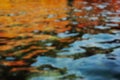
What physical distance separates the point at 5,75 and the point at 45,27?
5.01 m

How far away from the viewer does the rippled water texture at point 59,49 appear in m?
5.96

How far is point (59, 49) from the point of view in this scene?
7.76m

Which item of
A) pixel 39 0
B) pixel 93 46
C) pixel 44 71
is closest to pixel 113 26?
pixel 93 46

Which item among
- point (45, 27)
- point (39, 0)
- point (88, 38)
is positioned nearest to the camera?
point (88, 38)

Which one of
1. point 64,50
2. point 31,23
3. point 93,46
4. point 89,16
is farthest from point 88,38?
point 89,16

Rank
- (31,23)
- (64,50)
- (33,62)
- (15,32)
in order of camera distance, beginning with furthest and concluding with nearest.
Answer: (31,23)
(15,32)
(64,50)
(33,62)

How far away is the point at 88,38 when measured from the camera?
29.7 feet

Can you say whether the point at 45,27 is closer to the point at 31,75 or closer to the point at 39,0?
the point at 31,75

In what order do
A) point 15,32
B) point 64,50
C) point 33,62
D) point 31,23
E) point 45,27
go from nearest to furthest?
point 33,62 < point 64,50 < point 15,32 < point 45,27 < point 31,23

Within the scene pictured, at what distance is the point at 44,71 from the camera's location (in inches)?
238

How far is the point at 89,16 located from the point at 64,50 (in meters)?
6.07

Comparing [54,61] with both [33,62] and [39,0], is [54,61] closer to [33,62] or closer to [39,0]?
[33,62]

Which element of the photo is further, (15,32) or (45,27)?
(45,27)

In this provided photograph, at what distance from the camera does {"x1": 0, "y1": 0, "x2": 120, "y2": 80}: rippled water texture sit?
19.6ft
